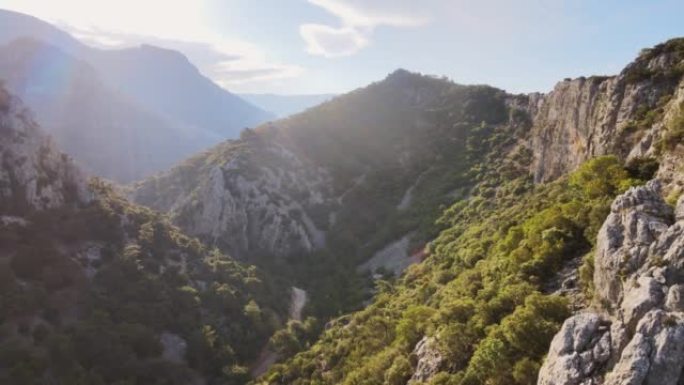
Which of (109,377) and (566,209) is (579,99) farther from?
(109,377)

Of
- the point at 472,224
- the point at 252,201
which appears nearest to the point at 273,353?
the point at 472,224

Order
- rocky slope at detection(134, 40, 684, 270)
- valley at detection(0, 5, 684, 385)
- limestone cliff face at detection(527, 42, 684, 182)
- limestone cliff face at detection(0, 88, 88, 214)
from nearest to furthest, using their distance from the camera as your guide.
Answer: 1. valley at detection(0, 5, 684, 385)
2. limestone cliff face at detection(527, 42, 684, 182)
3. rocky slope at detection(134, 40, 684, 270)
4. limestone cliff face at detection(0, 88, 88, 214)

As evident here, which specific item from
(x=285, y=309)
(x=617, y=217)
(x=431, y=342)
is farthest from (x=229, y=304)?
(x=617, y=217)

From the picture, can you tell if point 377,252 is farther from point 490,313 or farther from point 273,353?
point 490,313

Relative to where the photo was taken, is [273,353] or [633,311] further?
[273,353]

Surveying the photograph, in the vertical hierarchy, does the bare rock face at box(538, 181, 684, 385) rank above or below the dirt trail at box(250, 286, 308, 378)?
above

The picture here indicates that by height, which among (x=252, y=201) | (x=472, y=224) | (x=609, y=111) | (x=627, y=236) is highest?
(x=609, y=111)

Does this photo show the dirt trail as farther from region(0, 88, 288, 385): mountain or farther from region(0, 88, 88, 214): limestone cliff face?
region(0, 88, 88, 214): limestone cliff face

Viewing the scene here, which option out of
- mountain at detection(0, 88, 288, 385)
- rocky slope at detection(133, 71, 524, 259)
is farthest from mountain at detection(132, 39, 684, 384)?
mountain at detection(0, 88, 288, 385)
